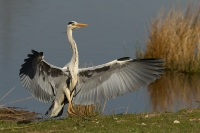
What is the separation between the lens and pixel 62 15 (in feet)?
66.6

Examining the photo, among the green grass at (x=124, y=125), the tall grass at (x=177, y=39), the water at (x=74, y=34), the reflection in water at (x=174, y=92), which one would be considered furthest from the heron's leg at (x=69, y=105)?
the tall grass at (x=177, y=39)

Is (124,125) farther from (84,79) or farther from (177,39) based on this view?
(177,39)

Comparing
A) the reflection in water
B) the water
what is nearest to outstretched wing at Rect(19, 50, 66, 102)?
the water

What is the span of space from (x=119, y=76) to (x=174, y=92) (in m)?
4.84

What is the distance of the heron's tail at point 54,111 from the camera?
891 cm

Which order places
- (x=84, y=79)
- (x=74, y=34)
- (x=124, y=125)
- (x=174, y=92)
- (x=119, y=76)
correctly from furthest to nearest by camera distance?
(x=74, y=34)
(x=174, y=92)
(x=84, y=79)
(x=119, y=76)
(x=124, y=125)

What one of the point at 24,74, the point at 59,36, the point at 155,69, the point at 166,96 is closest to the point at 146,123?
the point at 155,69

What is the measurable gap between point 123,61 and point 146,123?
1.17 m

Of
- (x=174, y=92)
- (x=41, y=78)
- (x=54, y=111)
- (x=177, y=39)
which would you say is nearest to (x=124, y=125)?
(x=54, y=111)

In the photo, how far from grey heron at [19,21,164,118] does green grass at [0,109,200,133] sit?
0.59 metres

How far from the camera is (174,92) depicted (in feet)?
44.4

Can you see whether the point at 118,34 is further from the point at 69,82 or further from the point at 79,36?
the point at 69,82

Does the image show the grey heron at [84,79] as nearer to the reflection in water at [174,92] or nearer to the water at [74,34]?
the water at [74,34]

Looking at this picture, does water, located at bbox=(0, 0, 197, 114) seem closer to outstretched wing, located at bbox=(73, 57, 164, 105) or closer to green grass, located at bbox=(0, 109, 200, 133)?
outstretched wing, located at bbox=(73, 57, 164, 105)
